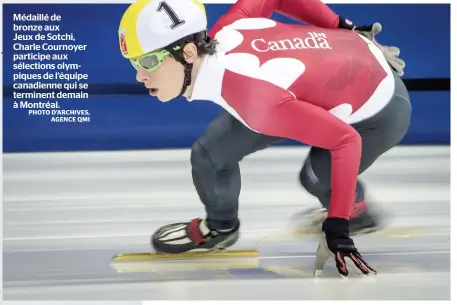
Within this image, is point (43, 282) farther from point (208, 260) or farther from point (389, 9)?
point (389, 9)

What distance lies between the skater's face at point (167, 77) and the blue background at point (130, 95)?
0.39 ft

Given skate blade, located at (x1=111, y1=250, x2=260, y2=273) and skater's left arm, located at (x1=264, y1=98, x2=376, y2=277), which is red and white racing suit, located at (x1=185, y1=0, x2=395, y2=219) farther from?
skate blade, located at (x1=111, y1=250, x2=260, y2=273)

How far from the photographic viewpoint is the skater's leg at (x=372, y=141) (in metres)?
1.91

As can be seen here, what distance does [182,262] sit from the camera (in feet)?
6.65

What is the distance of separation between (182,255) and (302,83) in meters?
0.54

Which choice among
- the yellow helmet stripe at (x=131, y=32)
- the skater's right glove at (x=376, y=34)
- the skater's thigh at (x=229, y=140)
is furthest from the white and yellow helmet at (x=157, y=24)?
the skater's right glove at (x=376, y=34)

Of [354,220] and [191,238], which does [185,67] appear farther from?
[354,220]

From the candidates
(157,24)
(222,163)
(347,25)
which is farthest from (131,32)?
(347,25)

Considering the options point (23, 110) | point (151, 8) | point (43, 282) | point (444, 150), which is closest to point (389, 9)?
point (444, 150)

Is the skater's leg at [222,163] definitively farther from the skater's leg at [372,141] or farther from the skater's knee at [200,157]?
the skater's leg at [372,141]

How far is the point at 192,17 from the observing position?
70.9 inches

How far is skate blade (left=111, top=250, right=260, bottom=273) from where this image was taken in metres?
2.00

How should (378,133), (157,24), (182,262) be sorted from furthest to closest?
1. (182,262)
2. (378,133)
3. (157,24)

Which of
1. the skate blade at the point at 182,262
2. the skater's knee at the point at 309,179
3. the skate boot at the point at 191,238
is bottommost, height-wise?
the skate blade at the point at 182,262
